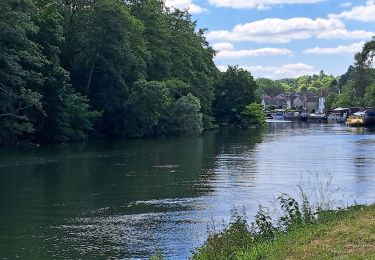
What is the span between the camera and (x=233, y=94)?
11294cm

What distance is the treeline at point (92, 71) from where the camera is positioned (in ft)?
176

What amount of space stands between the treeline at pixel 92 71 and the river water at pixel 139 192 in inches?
411

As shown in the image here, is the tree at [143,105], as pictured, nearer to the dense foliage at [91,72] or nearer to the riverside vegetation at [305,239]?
the dense foliage at [91,72]

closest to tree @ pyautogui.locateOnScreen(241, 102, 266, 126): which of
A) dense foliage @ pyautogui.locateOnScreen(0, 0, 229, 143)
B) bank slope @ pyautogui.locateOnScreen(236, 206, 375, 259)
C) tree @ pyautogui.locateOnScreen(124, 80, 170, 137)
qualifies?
dense foliage @ pyautogui.locateOnScreen(0, 0, 229, 143)

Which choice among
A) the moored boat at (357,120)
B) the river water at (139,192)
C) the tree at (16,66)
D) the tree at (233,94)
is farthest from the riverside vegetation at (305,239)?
the moored boat at (357,120)

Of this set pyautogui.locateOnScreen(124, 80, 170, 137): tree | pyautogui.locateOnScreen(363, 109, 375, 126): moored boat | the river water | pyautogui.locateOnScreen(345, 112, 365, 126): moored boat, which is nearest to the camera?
the river water

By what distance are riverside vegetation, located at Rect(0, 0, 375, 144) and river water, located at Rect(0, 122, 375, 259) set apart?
10189mm

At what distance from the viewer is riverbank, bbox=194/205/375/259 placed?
1082cm

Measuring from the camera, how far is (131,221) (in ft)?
65.9

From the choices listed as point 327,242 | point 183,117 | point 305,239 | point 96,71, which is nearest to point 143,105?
point 96,71

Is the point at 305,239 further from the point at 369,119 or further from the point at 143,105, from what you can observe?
the point at 369,119

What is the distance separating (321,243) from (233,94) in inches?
4006

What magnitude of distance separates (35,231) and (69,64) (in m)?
54.2

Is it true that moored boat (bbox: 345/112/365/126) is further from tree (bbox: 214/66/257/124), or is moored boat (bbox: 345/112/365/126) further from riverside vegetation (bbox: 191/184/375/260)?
riverside vegetation (bbox: 191/184/375/260)
